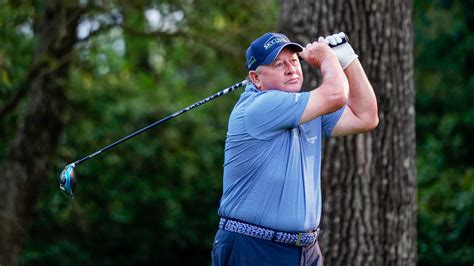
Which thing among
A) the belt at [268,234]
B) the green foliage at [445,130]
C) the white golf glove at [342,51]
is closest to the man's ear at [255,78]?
the white golf glove at [342,51]

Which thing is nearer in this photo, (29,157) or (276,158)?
(276,158)

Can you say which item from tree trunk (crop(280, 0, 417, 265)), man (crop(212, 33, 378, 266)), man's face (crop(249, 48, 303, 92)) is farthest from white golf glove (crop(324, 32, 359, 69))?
tree trunk (crop(280, 0, 417, 265))

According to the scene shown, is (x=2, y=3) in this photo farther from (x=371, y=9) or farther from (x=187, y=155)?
(x=187, y=155)

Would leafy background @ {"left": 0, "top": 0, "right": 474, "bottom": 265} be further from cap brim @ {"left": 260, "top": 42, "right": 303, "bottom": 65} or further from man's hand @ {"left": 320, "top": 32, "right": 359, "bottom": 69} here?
cap brim @ {"left": 260, "top": 42, "right": 303, "bottom": 65}

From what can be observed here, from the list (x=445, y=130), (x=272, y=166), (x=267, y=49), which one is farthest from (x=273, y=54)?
(x=445, y=130)

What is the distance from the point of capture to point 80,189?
1341 centimetres

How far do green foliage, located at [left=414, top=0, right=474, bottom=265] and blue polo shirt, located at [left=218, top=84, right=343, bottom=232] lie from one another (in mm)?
4321

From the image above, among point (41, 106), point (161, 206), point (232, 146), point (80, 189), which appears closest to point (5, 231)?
point (41, 106)

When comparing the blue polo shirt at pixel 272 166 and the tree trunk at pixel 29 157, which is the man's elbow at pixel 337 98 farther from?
the tree trunk at pixel 29 157

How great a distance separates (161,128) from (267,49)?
9.36m

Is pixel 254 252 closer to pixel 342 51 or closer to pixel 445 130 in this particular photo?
pixel 342 51

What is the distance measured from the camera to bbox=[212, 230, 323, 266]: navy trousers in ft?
14.9

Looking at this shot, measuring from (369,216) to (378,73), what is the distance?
93 cm

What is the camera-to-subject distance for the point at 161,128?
13.9 meters
